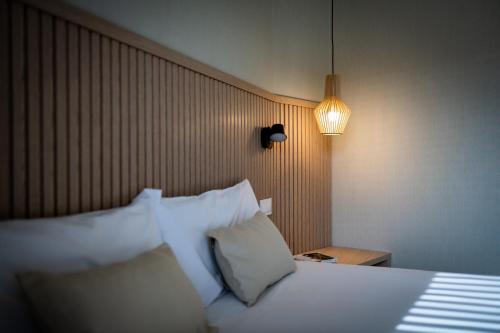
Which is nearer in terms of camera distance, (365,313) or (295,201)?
(365,313)

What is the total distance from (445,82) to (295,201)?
1471 mm

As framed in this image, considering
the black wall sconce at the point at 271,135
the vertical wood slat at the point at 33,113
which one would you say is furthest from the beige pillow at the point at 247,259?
the black wall sconce at the point at 271,135

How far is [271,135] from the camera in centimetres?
260

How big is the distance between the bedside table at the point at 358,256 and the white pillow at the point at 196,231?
1.29 m

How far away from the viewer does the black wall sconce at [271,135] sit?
2.57 meters

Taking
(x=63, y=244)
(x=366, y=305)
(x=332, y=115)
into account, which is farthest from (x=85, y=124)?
(x=332, y=115)

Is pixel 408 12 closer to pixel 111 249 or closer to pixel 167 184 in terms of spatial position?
pixel 167 184

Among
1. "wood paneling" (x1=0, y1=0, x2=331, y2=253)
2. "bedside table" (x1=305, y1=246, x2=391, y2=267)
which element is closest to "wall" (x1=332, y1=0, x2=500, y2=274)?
"bedside table" (x1=305, y1=246, x2=391, y2=267)

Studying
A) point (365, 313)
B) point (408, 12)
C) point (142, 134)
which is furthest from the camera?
point (408, 12)

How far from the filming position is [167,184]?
6.18ft

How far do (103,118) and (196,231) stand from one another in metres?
0.63

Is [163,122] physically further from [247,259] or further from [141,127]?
[247,259]

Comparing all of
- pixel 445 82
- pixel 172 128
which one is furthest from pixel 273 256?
pixel 445 82

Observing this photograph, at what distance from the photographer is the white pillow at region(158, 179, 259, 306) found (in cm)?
158
